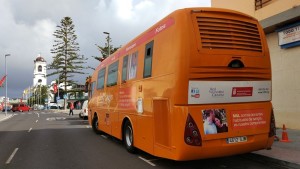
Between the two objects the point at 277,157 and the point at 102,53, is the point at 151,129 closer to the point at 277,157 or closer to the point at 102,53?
the point at 277,157

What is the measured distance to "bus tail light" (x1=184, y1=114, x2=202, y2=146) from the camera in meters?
6.71

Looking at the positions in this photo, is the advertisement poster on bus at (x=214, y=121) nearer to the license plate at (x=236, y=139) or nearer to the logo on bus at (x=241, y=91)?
the license plate at (x=236, y=139)

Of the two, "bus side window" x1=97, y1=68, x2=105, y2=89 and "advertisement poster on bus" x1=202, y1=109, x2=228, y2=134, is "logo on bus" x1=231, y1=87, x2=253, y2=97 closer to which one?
"advertisement poster on bus" x1=202, y1=109, x2=228, y2=134

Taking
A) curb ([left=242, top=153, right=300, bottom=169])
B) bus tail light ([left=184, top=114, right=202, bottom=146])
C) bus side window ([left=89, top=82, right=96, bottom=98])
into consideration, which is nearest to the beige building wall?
curb ([left=242, top=153, right=300, bottom=169])

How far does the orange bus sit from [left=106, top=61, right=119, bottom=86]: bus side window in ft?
11.1

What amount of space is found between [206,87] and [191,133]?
103 cm

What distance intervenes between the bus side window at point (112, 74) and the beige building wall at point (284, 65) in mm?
7314

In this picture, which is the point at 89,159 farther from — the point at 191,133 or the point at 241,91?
the point at 241,91

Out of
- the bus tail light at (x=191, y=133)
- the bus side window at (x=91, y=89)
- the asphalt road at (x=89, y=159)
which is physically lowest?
the asphalt road at (x=89, y=159)

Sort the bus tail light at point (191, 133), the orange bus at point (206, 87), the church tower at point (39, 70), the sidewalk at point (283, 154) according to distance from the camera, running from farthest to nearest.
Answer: the church tower at point (39, 70) → the sidewalk at point (283, 154) → the orange bus at point (206, 87) → the bus tail light at point (191, 133)

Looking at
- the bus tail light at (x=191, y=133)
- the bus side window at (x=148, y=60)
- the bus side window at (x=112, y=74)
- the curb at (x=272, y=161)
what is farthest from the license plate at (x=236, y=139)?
the bus side window at (x=112, y=74)

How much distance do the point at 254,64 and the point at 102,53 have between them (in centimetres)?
5359

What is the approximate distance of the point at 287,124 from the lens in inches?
575

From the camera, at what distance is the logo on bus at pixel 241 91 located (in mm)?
7287
